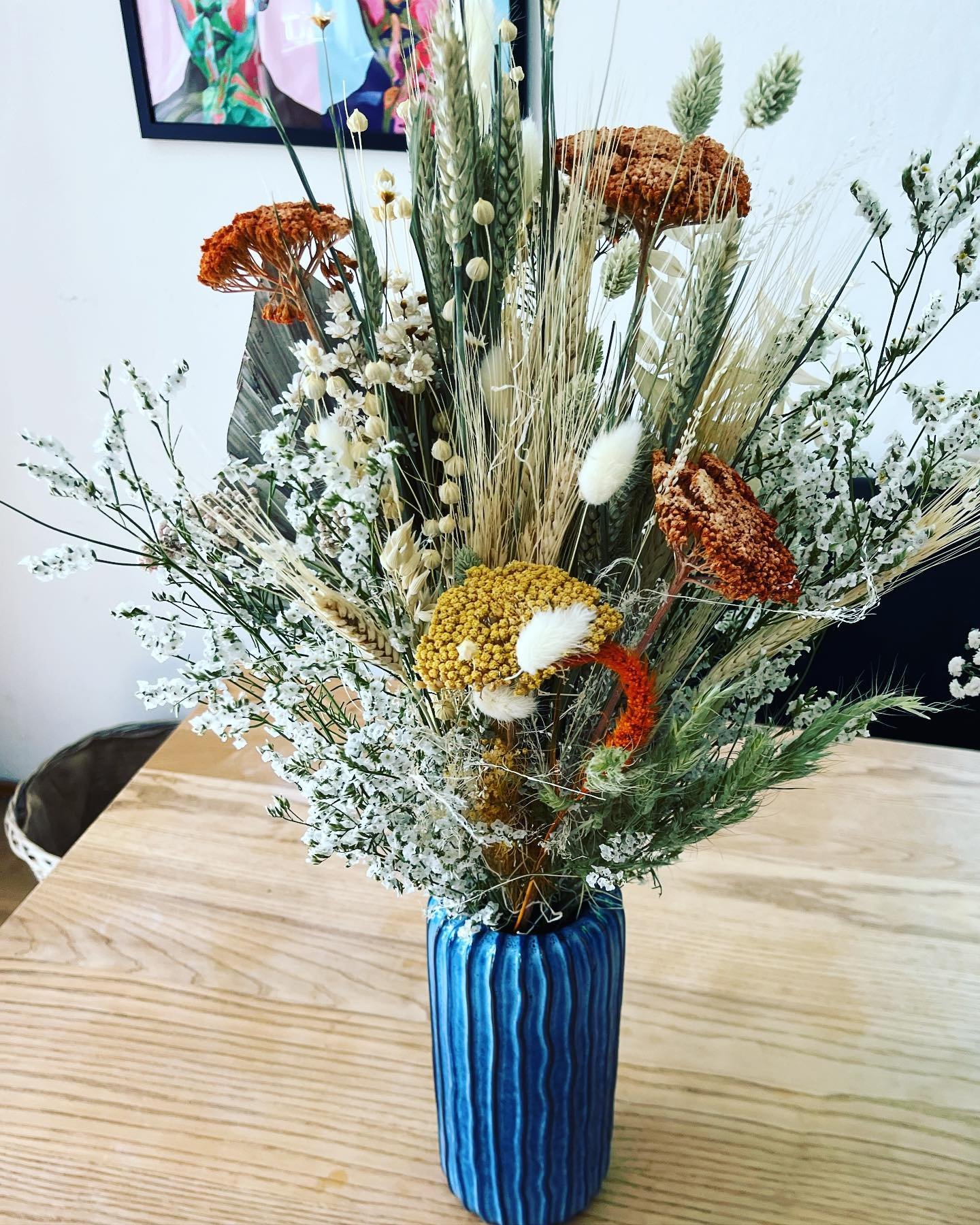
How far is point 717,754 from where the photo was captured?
20.4 inches

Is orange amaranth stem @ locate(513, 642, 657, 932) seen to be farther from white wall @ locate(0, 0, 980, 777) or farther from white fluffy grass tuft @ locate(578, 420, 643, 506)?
white wall @ locate(0, 0, 980, 777)

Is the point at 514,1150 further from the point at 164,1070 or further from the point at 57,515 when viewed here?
the point at 57,515

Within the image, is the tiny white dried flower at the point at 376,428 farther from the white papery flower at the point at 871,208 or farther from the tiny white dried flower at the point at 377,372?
the white papery flower at the point at 871,208

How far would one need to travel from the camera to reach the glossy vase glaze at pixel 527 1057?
54 cm

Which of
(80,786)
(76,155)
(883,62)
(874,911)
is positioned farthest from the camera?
(80,786)

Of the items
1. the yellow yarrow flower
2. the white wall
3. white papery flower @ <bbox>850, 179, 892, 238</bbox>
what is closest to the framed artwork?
the white wall

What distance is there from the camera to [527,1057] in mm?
553

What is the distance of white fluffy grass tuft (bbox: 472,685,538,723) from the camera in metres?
0.41

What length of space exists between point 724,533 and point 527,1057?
35 cm

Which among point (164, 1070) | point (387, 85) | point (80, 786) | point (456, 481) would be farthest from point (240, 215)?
point (80, 786)

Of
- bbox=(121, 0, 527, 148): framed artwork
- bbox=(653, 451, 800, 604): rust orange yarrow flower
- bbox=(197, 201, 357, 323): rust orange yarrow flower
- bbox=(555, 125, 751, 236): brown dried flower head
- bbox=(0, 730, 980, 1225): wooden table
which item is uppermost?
bbox=(121, 0, 527, 148): framed artwork

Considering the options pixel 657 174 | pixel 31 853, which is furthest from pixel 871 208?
pixel 31 853

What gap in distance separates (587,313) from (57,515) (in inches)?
64.8

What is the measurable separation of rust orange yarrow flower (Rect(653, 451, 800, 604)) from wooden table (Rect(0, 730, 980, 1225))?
24 cm
